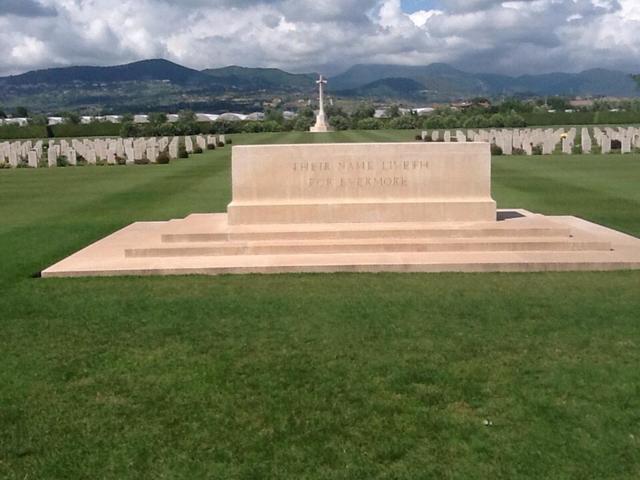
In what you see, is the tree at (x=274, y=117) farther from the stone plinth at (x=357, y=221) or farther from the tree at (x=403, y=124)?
the stone plinth at (x=357, y=221)

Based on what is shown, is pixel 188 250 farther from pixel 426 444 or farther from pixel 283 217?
pixel 426 444

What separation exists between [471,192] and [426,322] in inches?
185

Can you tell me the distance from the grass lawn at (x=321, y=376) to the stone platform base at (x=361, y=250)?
371 mm

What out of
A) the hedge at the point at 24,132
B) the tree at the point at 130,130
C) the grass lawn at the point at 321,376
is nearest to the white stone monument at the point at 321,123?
the tree at the point at 130,130

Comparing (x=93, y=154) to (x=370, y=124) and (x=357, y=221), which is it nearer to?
(x=357, y=221)

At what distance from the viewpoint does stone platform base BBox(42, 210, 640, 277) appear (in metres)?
9.28

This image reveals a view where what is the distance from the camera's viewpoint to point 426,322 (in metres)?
6.98

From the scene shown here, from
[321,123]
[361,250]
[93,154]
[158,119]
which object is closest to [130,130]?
[158,119]

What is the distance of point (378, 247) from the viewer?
1014 cm

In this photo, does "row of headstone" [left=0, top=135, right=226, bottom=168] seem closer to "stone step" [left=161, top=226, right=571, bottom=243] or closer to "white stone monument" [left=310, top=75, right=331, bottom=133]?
"stone step" [left=161, top=226, right=571, bottom=243]

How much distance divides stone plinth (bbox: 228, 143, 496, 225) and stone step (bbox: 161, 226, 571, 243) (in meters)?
0.61

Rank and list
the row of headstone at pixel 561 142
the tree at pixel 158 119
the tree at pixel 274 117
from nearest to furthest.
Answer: the row of headstone at pixel 561 142
the tree at pixel 158 119
the tree at pixel 274 117

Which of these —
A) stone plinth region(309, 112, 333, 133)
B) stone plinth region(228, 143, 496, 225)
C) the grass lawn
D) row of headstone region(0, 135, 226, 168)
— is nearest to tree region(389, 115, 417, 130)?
stone plinth region(309, 112, 333, 133)

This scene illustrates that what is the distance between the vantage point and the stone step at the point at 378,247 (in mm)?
10070
